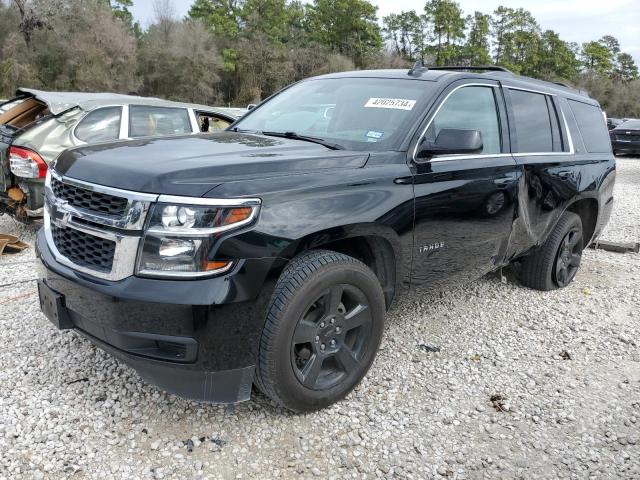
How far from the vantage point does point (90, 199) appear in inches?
102

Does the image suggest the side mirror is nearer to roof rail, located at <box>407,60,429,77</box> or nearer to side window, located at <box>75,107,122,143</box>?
roof rail, located at <box>407,60,429,77</box>

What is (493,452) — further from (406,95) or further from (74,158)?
(74,158)

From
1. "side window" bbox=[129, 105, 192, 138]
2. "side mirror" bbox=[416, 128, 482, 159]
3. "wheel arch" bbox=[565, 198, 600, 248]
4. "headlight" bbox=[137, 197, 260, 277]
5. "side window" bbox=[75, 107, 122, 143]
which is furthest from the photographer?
"side window" bbox=[129, 105, 192, 138]

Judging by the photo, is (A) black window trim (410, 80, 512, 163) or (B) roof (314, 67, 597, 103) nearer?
(A) black window trim (410, 80, 512, 163)

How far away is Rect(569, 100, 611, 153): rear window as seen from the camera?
5.04 meters

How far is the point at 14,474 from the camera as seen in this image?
94.9 inches

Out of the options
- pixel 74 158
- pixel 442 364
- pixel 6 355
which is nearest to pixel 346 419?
pixel 442 364

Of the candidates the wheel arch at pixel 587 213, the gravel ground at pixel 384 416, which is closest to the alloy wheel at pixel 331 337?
the gravel ground at pixel 384 416

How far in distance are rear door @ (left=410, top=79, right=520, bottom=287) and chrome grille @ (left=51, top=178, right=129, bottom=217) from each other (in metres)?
1.65

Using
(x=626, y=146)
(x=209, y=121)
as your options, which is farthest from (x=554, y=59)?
(x=209, y=121)

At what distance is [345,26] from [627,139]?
53931mm

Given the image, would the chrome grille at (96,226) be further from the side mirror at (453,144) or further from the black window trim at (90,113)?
the black window trim at (90,113)

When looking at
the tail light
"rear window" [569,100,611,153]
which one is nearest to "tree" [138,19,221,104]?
the tail light

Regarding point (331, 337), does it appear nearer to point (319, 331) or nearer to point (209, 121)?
point (319, 331)
